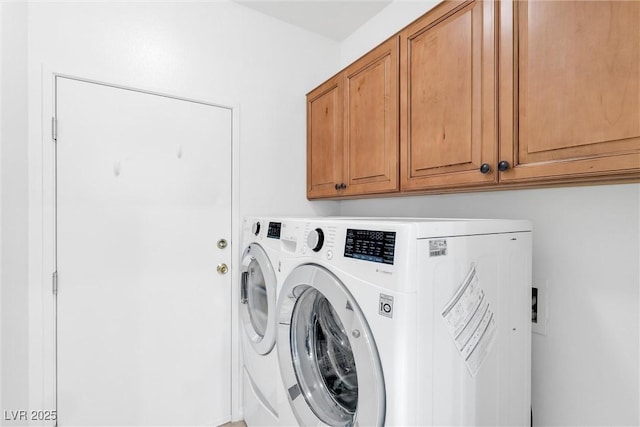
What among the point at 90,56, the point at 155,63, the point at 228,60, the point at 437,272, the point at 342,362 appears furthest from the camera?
the point at 228,60

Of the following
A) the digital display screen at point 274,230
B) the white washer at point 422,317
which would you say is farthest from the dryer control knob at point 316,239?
the digital display screen at point 274,230

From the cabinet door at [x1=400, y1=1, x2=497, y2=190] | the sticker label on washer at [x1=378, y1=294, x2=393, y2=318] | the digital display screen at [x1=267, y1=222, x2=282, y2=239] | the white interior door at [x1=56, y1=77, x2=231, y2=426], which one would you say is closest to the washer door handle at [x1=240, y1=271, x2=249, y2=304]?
the white interior door at [x1=56, y1=77, x2=231, y2=426]

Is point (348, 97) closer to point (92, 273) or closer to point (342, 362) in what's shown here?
point (342, 362)

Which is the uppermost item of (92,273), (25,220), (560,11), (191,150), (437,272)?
(560,11)

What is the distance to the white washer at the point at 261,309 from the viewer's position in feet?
4.83

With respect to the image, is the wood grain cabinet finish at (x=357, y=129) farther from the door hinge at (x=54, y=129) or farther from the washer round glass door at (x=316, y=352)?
the door hinge at (x=54, y=129)

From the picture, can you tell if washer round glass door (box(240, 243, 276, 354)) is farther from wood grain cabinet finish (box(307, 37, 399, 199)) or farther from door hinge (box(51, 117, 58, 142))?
door hinge (box(51, 117, 58, 142))

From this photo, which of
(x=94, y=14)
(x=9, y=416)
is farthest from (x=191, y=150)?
(x=9, y=416)

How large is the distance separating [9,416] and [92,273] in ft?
2.18

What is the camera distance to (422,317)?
34.5 inches

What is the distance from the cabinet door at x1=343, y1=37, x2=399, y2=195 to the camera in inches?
58.4

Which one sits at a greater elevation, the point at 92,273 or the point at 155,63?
the point at 155,63

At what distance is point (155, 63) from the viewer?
175 centimetres

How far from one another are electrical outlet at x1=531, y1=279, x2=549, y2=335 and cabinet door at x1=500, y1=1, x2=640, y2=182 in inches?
20.5
